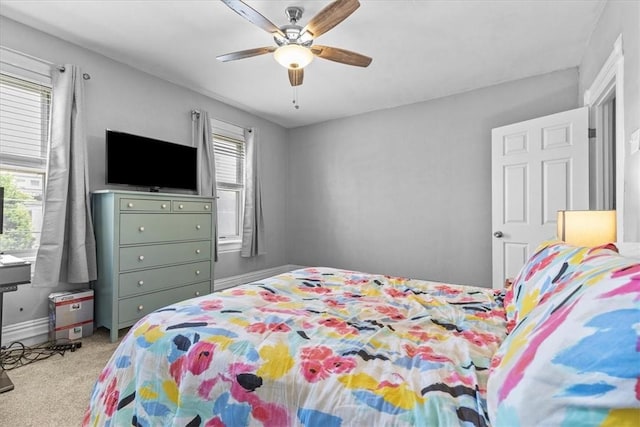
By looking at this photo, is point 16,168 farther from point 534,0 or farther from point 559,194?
point 559,194

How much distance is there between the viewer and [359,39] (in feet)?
8.96

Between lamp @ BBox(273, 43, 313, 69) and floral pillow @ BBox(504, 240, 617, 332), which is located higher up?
lamp @ BBox(273, 43, 313, 69)

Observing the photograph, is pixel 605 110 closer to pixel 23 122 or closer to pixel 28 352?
pixel 23 122

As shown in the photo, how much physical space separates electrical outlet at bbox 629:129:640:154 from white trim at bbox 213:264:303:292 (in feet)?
12.8

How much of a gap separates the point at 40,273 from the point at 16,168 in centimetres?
87

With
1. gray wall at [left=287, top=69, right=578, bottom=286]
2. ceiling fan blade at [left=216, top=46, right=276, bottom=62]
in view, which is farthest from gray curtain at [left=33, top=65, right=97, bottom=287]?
gray wall at [left=287, top=69, right=578, bottom=286]

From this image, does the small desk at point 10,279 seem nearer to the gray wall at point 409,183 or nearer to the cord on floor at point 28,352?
the cord on floor at point 28,352

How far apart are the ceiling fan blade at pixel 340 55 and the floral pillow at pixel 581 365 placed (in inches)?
86.5

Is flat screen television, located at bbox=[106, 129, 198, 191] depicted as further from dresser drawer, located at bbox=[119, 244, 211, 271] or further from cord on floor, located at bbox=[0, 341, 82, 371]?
cord on floor, located at bbox=[0, 341, 82, 371]

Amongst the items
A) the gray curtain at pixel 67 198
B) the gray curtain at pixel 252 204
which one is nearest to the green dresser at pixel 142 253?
the gray curtain at pixel 67 198

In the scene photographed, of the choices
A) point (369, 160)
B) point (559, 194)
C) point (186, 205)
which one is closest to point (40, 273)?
point (186, 205)

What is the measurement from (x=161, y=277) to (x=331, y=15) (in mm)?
2601

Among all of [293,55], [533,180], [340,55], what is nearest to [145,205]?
[293,55]

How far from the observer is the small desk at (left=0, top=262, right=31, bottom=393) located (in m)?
1.95
